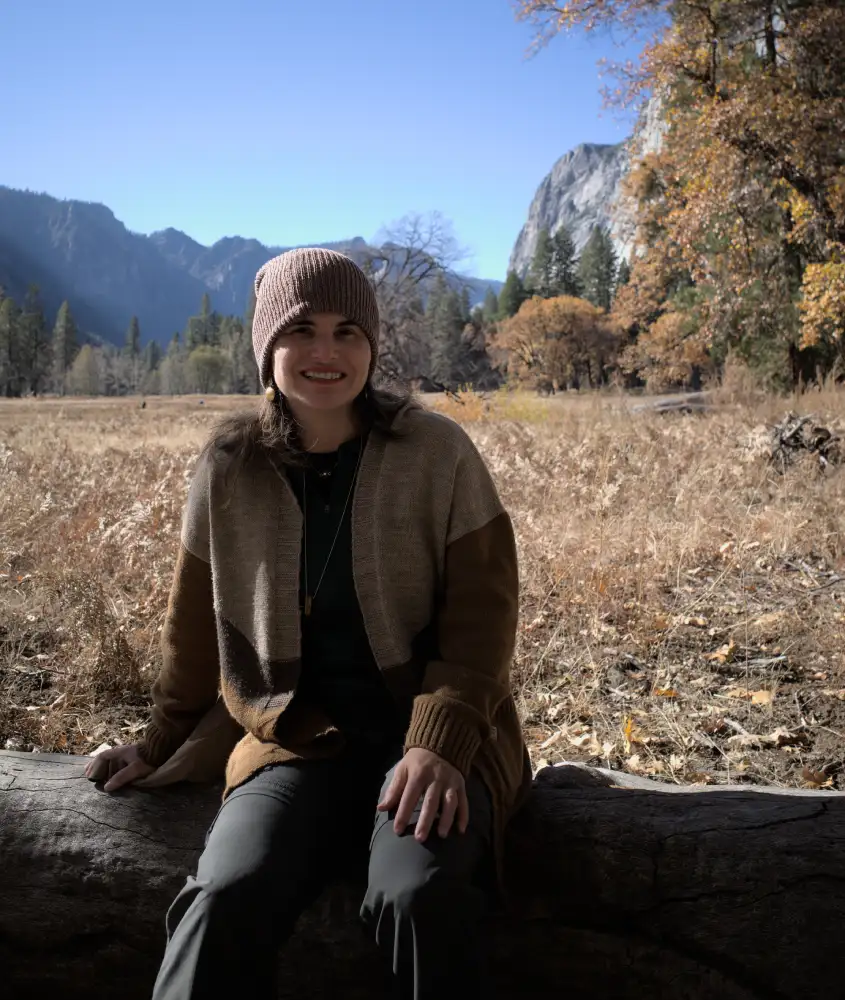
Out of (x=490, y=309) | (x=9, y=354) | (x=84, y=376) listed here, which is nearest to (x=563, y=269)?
(x=490, y=309)

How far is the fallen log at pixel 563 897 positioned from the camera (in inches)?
66.9

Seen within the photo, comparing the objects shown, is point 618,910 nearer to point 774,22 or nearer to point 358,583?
point 358,583

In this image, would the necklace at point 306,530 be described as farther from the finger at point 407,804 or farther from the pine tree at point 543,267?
the pine tree at point 543,267

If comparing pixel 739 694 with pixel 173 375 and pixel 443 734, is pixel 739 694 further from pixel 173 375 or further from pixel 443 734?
pixel 173 375

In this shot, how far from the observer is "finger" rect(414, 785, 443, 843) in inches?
58.4

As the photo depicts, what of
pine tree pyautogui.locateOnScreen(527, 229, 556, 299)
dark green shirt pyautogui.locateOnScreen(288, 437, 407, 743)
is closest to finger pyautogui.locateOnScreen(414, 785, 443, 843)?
dark green shirt pyautogui.locateOnScreen(288, 437, 407, 743)

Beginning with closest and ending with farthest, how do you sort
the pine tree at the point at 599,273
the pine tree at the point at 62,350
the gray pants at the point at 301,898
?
the gray pants at the point at 301,898, the pine tree at the point at 599,273, the pine tree at the point at 62,350

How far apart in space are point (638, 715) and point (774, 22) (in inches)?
570

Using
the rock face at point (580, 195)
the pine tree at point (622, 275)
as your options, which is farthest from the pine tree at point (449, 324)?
the rock face at point (580, 195)

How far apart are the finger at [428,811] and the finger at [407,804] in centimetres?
2

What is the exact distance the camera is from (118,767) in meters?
2.04

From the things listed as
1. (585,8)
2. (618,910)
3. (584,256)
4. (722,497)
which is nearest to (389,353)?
(585,8)

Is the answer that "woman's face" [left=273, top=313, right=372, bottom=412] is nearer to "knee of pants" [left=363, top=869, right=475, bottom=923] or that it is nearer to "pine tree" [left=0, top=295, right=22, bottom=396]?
"knee of pants" [left=363, top=869, right=475, bottom=923]

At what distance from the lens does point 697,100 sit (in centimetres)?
1256
